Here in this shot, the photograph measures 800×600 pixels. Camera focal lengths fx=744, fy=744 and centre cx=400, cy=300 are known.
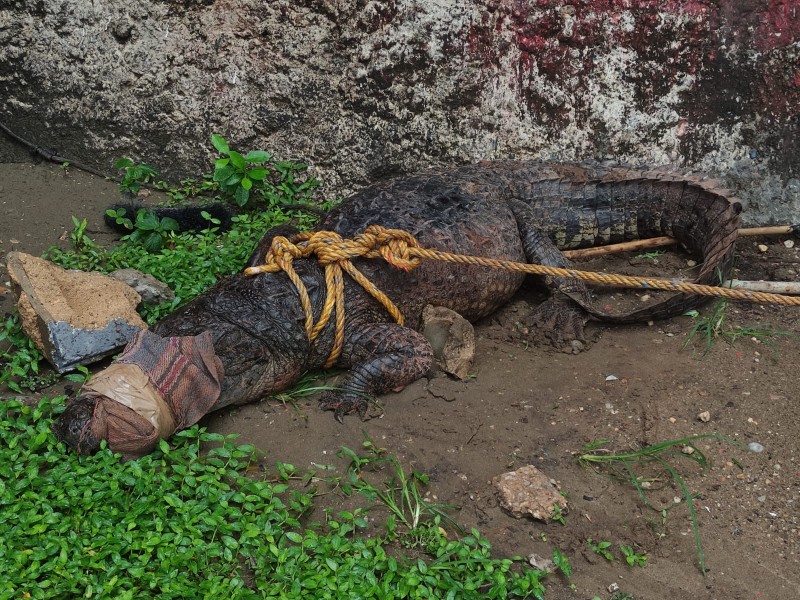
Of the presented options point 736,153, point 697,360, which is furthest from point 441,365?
point 736,153

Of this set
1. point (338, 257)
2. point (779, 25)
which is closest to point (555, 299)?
point (338, 257)

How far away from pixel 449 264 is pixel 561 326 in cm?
77

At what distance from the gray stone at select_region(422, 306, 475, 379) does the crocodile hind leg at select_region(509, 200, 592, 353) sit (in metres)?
0.55

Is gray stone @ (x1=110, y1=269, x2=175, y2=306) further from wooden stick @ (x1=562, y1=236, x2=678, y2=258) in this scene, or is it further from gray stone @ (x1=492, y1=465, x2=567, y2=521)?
wooden stick @ (x1=562, y1=236, x2=678, y2=258)

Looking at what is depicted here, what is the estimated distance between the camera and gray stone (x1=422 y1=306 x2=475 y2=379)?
409 centimetres

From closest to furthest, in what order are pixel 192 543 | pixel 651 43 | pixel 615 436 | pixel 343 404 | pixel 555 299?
pixel 192 543, pixel 615 436, pixel 343 404, pixel 555 299, pixel 651 43

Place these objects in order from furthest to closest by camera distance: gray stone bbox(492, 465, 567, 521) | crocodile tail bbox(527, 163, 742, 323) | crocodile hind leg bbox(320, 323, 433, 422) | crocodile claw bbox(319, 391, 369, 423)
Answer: crocodile tail bbox(527, 163, 742, 323) → crocodile hind leg bbox(320, 323, 433, 422) → crocodile claw bbox(319, 391, 369, 423) → gray stone bbox(492, 465, 567, 521)

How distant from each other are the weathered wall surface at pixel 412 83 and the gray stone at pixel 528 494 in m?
2.89

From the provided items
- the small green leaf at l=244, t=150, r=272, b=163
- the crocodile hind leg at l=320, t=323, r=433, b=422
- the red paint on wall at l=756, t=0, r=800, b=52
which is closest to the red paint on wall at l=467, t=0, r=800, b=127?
the red paint on wall at l=756, t=0, r=800, b=52

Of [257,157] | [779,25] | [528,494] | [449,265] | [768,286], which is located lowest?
[528,494]

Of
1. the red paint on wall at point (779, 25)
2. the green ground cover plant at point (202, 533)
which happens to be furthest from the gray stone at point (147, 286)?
the red paint on wall at point (779, 25)

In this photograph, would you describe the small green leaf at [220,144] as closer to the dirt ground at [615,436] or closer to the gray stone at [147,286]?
the gray stone at [147,286]

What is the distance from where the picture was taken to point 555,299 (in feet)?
15.5

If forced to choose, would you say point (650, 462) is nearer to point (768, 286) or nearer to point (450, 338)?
point (450, 338)
